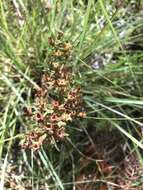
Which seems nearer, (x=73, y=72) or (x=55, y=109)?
(x=55, y=109)

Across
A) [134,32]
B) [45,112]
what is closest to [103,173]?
[45,112]

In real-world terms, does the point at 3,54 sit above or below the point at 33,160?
above

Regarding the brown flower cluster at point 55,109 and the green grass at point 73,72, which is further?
the green grass at point 73,72

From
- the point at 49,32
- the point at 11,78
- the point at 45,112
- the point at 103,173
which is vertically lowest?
the point at 103,173

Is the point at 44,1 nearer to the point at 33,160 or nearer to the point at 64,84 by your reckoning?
the point at 64,84
